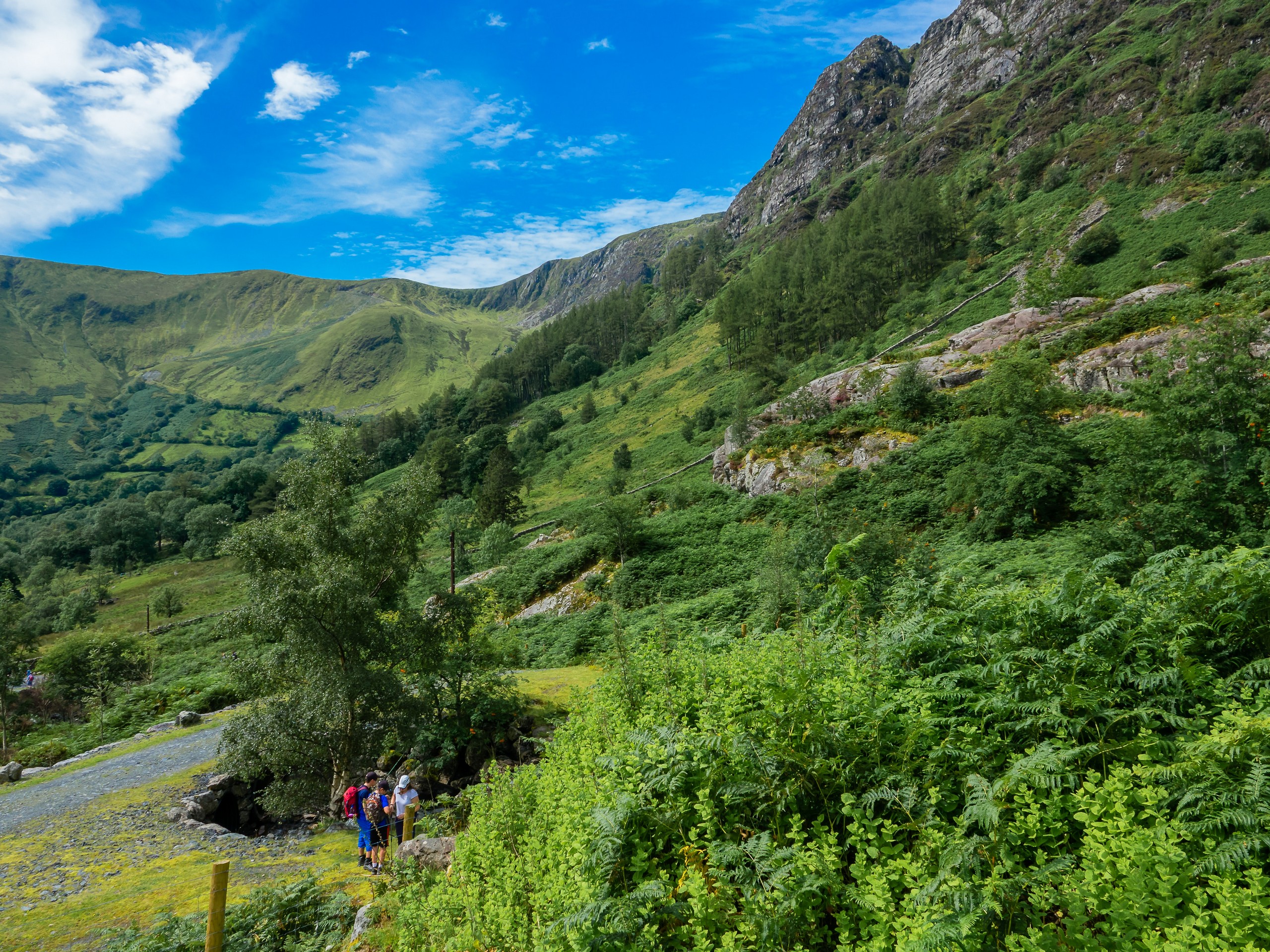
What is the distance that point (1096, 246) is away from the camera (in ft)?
171

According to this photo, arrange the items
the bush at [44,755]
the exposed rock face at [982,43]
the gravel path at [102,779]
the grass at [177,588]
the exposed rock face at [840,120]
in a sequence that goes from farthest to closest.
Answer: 1. the exposed rock face at [840,120]
2. the exposed rock face at [982,43]
3. the grass at [177,588]
4. the bush at [44,755]
5. the gravel path at [102,779]

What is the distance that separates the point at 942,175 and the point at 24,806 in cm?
13369

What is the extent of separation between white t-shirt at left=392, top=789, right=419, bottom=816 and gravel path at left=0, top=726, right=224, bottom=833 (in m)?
8.72

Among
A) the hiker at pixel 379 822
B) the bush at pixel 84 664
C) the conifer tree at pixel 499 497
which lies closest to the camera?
the hiker at pixel 379 822

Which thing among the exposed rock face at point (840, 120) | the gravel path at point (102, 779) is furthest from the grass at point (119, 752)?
the exposed rock face at point (840, 120)

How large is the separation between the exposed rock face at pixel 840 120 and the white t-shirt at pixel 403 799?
18270cm

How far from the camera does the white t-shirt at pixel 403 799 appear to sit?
40.4ft

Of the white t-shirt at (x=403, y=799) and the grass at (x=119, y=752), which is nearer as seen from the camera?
the white t-shirt at (x=403, y=799)

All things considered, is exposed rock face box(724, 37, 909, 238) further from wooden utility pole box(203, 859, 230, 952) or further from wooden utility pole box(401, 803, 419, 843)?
wooden utility pole box(203, 859, 230, 952)

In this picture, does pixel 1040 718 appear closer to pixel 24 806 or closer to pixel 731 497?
pixel 24 806

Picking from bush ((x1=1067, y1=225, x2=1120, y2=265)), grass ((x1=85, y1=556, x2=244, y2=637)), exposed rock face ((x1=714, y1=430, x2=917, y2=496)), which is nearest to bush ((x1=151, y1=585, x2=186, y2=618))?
grass ((x1=85, y1=556, x2=244, y2=637))

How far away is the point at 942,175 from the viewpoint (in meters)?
108

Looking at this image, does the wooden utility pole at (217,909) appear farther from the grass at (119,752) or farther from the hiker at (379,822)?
the grass at (119,752)

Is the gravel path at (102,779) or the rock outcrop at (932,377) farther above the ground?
the rock outcrop at (932,377)
